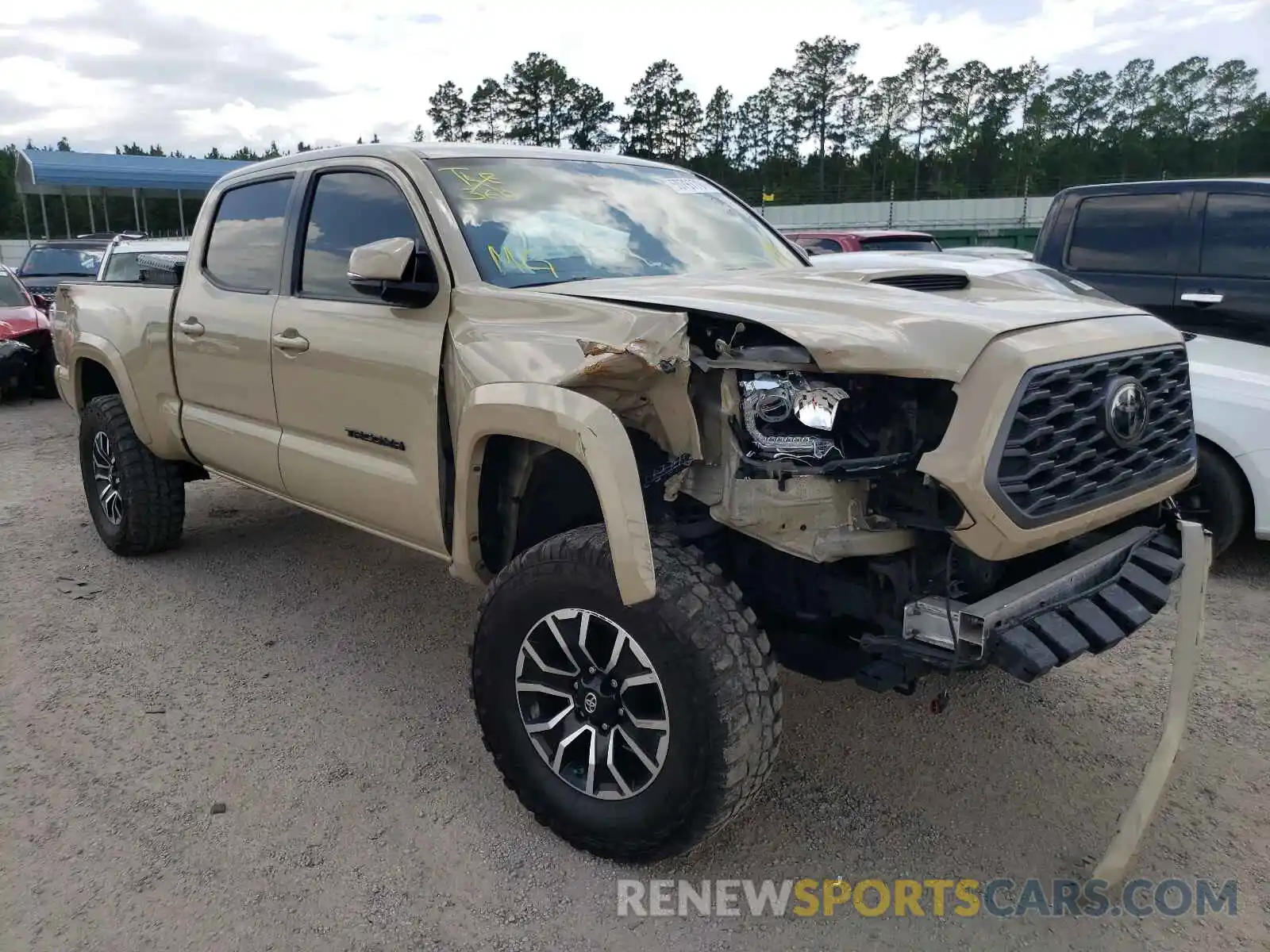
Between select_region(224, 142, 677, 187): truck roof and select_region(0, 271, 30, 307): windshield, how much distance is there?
9.51 meters

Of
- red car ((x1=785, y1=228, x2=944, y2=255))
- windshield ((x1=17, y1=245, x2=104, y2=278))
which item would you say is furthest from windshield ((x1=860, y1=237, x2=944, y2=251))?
windshield ((x1=17, y1=245, x2=104, y2=278))

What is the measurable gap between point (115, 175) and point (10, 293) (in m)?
22.0

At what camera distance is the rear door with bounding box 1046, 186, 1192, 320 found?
602cm

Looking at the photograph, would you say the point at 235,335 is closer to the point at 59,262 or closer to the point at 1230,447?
the point at 1230,447

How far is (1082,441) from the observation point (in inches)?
99.0

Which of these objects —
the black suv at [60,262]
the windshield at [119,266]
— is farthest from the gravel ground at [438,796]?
the black suv at [60,262]

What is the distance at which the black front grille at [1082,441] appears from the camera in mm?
2344

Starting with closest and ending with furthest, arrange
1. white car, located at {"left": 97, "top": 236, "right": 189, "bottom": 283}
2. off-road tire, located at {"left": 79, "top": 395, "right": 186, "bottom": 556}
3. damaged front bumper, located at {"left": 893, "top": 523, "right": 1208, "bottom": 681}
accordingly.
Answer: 1. damaged front bumper, located at {"left": 893, "top": 523, "right": 1208, "bottom": 681}
2. off-road tire, located at {"left": 79, "top": 395, "right": 186, "bottom": 556}
3. white car, located at {"left": 97, "top": 236, "right": 189, "bottom": 283}

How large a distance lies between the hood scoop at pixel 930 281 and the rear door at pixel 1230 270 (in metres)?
3.67

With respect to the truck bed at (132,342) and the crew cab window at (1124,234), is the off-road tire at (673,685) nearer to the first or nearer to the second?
the truck bed at (132,342)

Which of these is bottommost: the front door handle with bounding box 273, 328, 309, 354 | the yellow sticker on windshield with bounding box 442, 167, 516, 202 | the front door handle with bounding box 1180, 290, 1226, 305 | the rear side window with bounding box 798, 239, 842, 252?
the rear side window with bounding box 798, 239, 842, 252

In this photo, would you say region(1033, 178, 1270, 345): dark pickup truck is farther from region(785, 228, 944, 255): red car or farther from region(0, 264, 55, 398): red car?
region(0, 264, 55, 398): red car

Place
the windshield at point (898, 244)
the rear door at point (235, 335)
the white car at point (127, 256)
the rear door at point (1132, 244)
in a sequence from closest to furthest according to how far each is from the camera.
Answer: the rear door at point (235, 335) → the rear door at point (1132, 244) → the white car at point (127, 256) → the windshield at point (898, 244)

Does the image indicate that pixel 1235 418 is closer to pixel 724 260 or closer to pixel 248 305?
pixel 724 260
